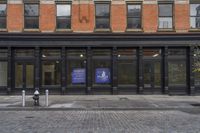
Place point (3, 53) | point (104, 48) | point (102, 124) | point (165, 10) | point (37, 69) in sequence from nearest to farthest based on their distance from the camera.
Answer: point (102, 124) < point (37, 69) < point (3, 53) < point (104, 48) < point (165, 10)

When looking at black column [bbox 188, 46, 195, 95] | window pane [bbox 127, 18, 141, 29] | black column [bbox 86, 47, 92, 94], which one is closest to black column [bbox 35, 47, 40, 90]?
black column [bbox 86, 47, 92, 94]

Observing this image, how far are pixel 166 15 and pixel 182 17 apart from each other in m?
1.33

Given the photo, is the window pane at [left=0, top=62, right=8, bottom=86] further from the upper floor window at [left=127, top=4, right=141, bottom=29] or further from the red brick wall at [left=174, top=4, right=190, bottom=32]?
the red brick wall at [left=174, top=4, right=190, bottom=32]

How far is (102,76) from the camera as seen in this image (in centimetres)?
2742

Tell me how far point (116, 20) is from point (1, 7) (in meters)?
9.73

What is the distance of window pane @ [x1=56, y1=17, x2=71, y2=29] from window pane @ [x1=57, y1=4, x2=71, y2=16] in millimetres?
347

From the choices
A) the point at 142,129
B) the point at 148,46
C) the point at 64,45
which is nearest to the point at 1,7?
the point at 64,45

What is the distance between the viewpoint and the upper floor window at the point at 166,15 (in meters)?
27.5

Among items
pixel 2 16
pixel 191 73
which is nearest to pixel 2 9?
pixel 2 16

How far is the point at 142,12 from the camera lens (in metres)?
27.5

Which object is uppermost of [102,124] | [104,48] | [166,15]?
[166,15]

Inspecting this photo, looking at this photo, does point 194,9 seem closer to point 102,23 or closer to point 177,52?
point 177,52

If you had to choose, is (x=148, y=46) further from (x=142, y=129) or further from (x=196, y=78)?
(x=142, y=129)

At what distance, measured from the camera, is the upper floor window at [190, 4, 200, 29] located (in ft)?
90.3
